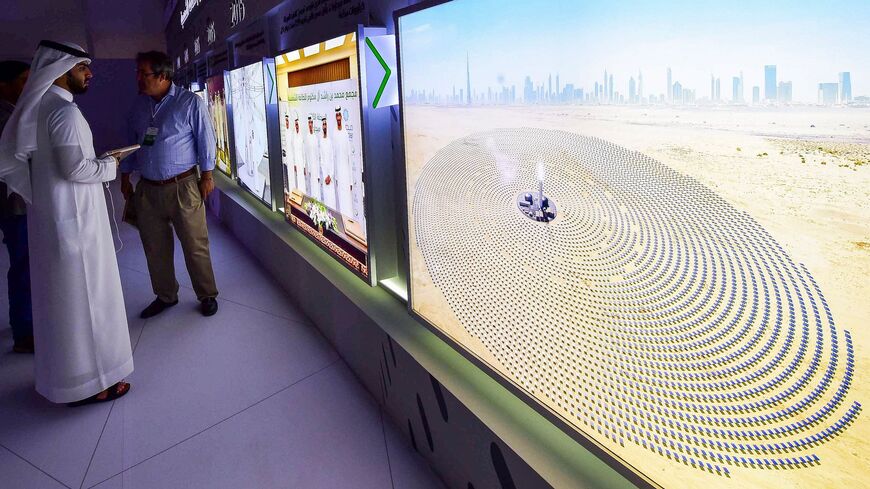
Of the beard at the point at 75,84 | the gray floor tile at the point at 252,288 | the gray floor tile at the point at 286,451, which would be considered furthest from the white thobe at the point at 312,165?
the gray floor tile at the point at 286,451

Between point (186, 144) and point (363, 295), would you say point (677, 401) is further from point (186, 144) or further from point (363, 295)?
point (186, 144)

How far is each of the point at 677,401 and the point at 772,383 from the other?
0.19 metres

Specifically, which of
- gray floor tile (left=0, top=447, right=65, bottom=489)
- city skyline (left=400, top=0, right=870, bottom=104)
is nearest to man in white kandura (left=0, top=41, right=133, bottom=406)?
gray floor tile (left=0, top=447, right=65, bottom=489)

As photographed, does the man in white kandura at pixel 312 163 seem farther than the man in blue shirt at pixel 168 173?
No

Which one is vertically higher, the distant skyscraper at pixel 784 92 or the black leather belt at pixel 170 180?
the distant skyscraper at pixel 784 92

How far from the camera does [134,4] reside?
42.6 ft

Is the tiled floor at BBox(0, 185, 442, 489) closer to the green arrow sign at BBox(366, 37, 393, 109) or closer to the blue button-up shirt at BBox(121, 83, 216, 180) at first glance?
the blue button-up shirt at BBox(121, 83, 216, 180)

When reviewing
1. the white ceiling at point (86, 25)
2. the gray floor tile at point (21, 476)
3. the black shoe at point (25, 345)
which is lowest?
the gray floor tile at point (21, 476)

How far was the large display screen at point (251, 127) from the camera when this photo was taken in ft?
13.3

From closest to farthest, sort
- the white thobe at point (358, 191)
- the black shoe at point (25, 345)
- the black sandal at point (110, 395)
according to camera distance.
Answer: the white thobe at point (358, 191) → the black sandal at point (110, 395) → the black shoe at point (25, 345)

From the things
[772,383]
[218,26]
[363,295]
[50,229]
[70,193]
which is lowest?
[363,295]

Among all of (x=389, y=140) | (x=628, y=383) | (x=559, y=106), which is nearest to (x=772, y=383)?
(x=628, y=383)

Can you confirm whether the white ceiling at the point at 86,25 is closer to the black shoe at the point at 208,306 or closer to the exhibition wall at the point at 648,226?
the black shoe at the point at 208,306

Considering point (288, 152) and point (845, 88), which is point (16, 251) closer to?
point (288, 152)
